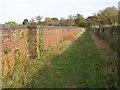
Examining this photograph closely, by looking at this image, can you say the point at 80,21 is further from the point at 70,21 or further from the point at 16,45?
the point at 16,45

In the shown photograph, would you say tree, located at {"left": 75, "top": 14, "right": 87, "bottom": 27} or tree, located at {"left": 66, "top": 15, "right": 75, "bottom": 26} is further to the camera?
tree, located at {"left": 75, "top": 14, "right": 87, "bottom": 27}

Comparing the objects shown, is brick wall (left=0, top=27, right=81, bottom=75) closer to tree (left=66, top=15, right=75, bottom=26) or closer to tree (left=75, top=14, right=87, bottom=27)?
tree (left=66, top=15, right=75, bottom=26)

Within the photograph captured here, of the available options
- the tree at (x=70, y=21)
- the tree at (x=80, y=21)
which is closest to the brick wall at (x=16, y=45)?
the tree at (x=70, y=21)

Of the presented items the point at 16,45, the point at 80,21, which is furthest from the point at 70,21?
the point at 16,45

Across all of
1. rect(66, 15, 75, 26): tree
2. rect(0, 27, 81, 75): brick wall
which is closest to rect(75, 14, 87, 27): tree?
rect(66, 15, 75, 26): tree

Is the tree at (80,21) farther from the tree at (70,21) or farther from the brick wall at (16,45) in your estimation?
the brick wall at (16,45)

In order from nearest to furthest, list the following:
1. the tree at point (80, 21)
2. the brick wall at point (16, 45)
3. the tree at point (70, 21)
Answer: the brick wall at point (16, 45), the tree at point (70, 21), the tree at point (80, 21)

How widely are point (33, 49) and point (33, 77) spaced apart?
2.83 metres

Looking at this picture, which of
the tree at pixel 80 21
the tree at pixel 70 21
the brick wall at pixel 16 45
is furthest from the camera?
the tree at pixel 80 21

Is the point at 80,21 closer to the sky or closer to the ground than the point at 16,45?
closer to the sky

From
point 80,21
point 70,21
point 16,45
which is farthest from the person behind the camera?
point 80,21

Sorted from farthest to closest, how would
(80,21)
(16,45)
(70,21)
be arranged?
1. (80,21)
2. (70,21)
3. (16,45)

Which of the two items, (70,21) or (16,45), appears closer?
(16,45)

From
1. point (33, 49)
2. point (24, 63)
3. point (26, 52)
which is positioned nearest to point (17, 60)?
point (24, 63)
